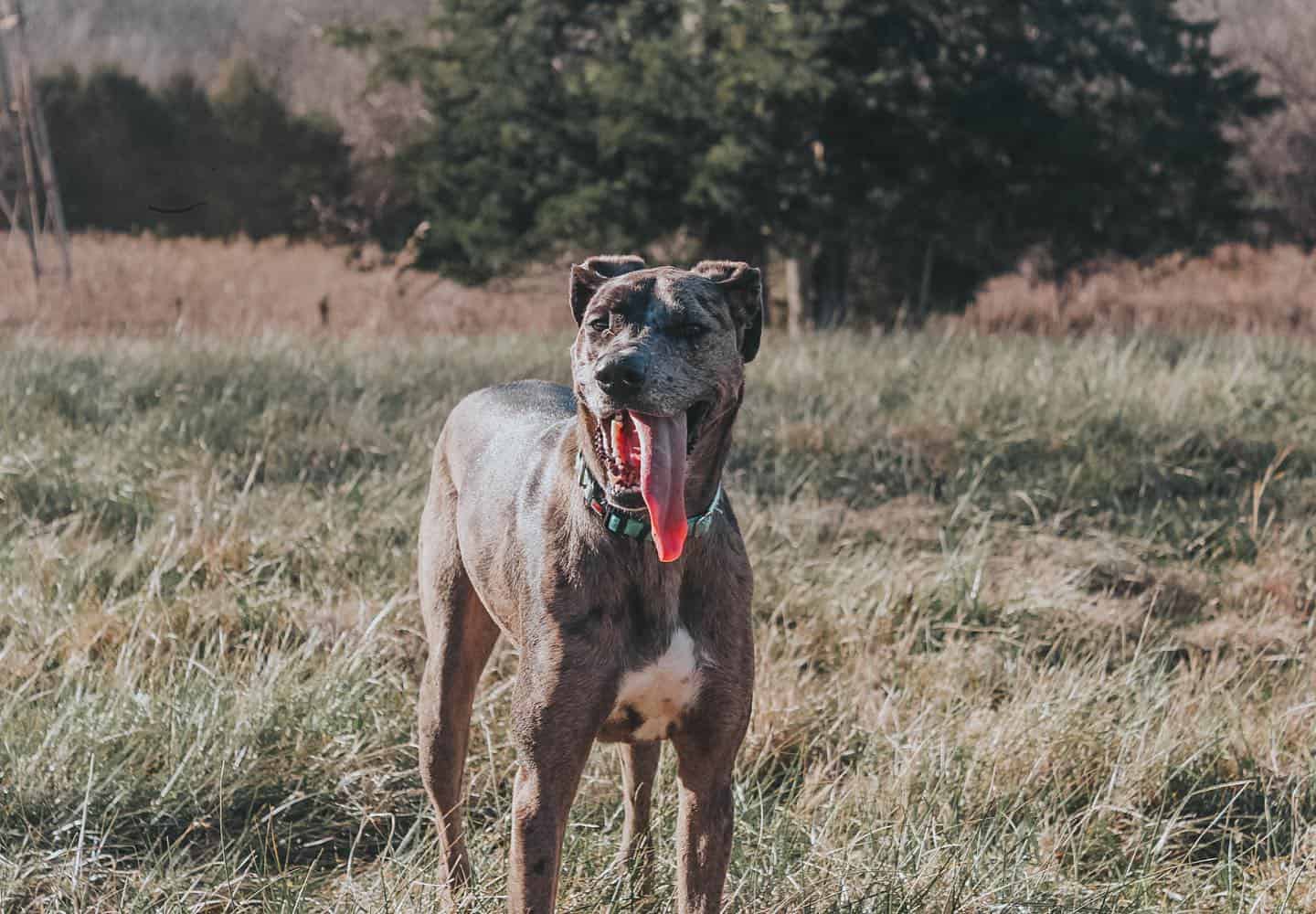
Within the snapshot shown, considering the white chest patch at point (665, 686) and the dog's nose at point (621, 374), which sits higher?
the dog's nose at point (621, 374)

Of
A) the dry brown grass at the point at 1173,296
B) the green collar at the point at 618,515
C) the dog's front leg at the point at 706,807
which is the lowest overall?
the dry brown grass at the point at 1173,296

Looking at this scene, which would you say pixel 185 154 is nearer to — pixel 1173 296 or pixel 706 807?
pixel 1173 296

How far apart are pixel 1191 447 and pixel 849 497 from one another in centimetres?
198

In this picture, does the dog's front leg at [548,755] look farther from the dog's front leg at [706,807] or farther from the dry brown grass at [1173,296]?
the dry brown grass at [1173,296]

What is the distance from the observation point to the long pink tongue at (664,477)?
2311 millimetres

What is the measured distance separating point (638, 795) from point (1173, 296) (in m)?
14.3

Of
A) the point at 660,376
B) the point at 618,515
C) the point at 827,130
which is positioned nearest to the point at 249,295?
the point at 827,130

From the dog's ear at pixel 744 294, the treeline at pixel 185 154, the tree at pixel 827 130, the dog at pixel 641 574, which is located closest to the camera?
the dog at pixel 641 574

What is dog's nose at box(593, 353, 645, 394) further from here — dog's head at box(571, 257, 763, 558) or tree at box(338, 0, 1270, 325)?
tree at box(338, 0, 1270, 325)

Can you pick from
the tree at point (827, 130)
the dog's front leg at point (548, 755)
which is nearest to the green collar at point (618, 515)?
the dog's front leg at point (548, 755)

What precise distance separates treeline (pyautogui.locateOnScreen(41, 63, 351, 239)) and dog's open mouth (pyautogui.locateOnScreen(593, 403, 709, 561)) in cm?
1691

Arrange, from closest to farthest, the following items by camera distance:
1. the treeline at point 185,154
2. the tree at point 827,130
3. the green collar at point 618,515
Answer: the green collar at point 618,515, the tree at point 827,130, the treeline at point 185,154

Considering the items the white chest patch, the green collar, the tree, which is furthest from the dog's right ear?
the tree

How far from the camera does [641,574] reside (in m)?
2.53
